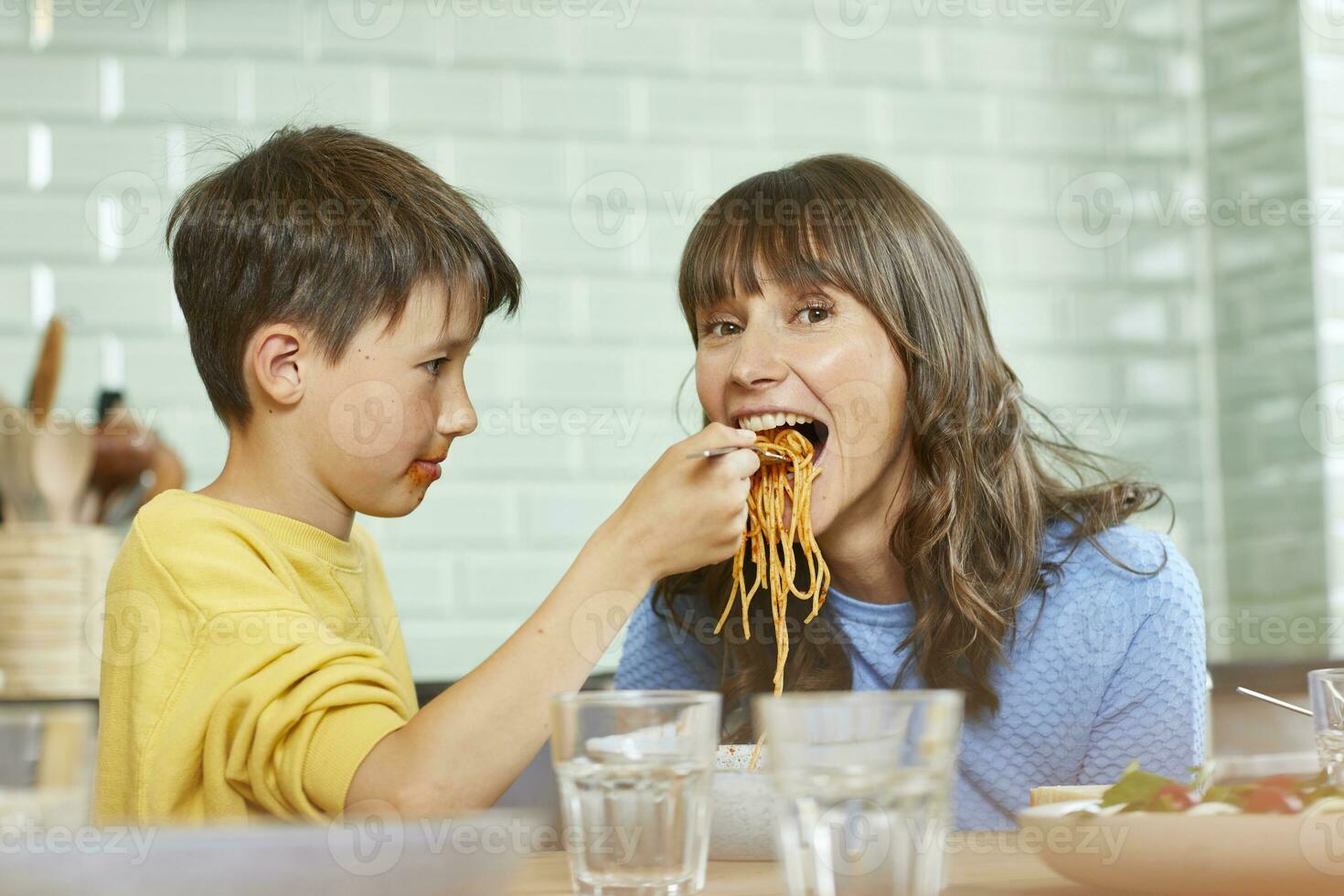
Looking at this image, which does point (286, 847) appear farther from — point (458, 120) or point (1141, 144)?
point (1141, 144)

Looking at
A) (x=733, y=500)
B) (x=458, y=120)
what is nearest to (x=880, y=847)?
(x=733, y=500)

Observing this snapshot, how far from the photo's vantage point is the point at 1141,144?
3293 millimetres

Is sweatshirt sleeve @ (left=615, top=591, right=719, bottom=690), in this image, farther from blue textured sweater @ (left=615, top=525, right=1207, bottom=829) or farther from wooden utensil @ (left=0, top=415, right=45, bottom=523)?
wooden utensil @ (left=0, top=415, right=45, bottom=523)

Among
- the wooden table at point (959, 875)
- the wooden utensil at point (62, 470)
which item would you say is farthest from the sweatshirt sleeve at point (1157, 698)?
the wooden utensil at point (62, 470)

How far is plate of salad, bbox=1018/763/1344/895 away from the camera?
705 millimetres

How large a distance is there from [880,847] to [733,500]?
2.06ft

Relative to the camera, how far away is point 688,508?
1241 millimetres

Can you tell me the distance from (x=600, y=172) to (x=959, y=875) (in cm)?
231

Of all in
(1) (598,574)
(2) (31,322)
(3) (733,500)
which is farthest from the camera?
(2) (31,322)

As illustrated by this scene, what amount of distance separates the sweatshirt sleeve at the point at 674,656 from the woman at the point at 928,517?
0.22ft

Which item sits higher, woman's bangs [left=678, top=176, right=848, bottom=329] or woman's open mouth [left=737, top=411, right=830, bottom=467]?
woman's bangs [left=678, top=176, right=848, bottom=329]

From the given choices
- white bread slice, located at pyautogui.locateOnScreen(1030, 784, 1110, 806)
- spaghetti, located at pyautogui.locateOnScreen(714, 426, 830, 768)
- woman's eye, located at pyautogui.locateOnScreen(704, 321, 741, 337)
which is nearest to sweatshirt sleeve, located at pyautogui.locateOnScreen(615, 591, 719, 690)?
spaghetti, located at pyautogui.locateOnScreen(714, 426, 830, 768)

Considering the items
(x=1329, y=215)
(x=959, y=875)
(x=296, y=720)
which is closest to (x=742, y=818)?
(x=959, y=875)

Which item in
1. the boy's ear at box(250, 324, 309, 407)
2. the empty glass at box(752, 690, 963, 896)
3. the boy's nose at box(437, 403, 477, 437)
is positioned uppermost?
the boy's ear at box(250, 324, 309, 407)
